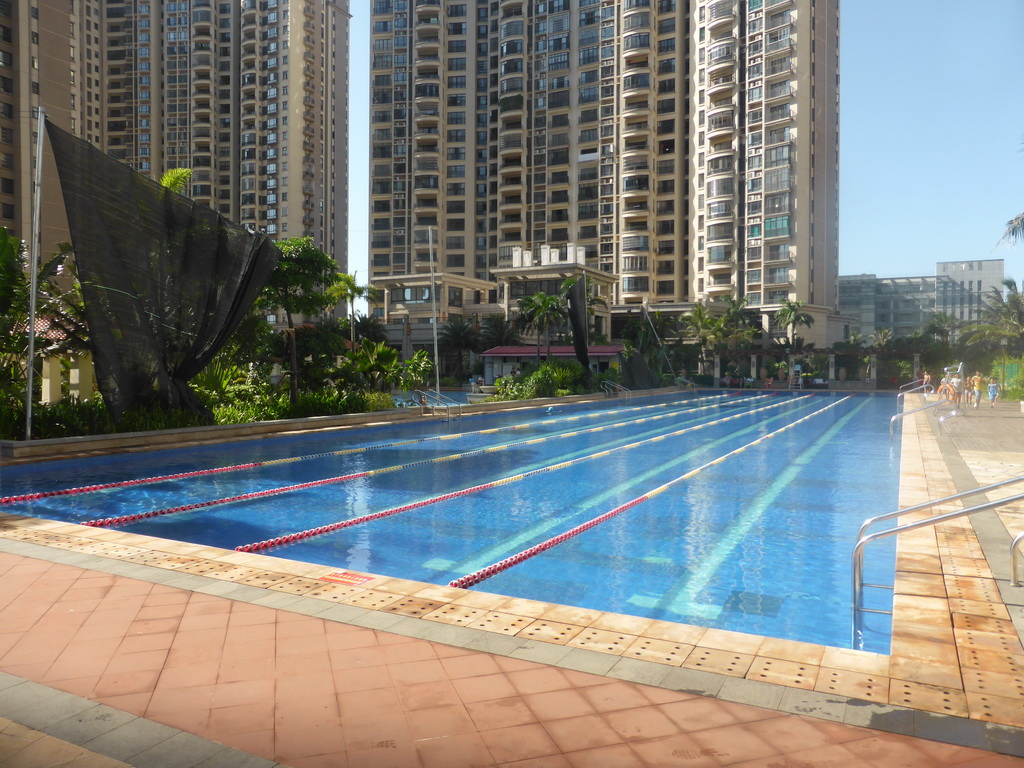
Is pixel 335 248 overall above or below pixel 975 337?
above

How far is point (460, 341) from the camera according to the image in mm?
56156

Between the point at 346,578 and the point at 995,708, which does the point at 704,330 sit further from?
the point at 995,708

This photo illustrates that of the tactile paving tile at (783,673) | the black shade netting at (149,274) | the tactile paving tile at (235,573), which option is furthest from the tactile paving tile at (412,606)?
the black shade netting at (149,274)

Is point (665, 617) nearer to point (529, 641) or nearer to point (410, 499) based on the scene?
point (529, 641)

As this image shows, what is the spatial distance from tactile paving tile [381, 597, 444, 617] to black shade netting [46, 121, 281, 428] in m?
10.7

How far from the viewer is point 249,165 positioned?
88750 mm

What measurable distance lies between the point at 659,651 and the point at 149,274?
13.1 metres

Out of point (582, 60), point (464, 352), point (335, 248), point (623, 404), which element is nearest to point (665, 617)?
point (623, 404)

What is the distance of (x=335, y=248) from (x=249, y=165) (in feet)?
57.8

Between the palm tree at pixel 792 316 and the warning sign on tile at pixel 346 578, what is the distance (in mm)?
55127

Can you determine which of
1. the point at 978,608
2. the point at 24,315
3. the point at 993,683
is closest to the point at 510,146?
the point at 24,315

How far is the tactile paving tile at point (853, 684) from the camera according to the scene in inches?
140

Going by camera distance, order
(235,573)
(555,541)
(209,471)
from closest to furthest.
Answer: (235,573) → (555,541) → (209,471)

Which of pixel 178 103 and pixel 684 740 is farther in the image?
pixel 178 103
